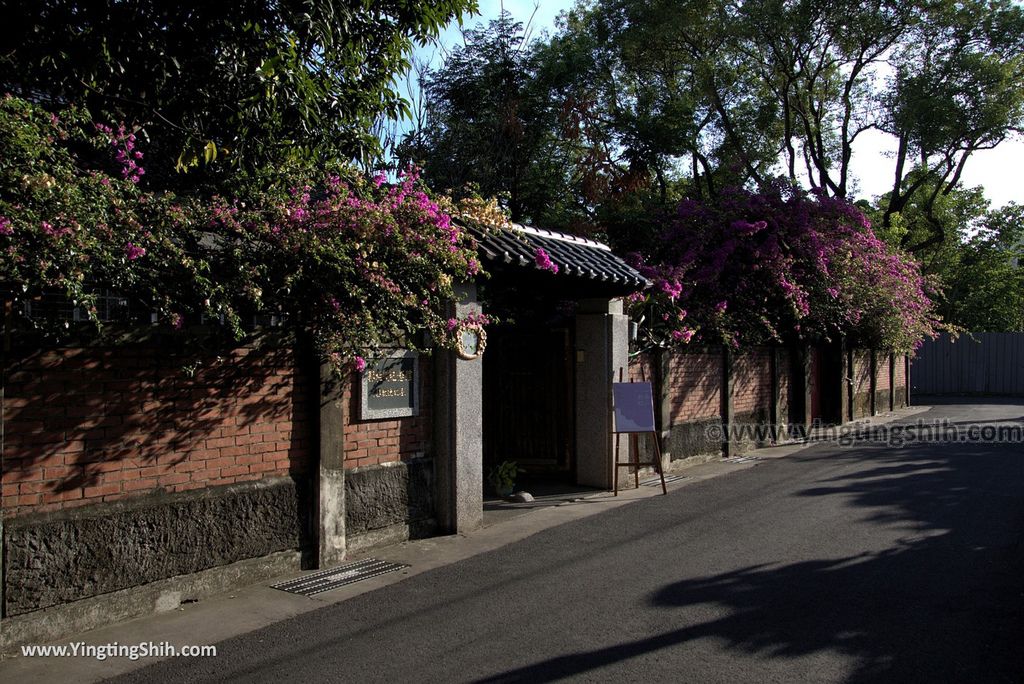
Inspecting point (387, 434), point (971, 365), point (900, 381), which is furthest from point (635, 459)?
point (971, 365)

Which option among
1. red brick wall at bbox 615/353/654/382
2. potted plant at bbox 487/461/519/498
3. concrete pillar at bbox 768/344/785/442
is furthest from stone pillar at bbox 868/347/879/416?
potted plant at bbox 487/461/519/498

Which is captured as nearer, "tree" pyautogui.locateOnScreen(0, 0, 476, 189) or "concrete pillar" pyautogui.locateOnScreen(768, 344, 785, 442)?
"tree" pyautogui.locateOnScreen(0, 0, 476, 189)

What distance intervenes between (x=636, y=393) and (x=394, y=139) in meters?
8.40

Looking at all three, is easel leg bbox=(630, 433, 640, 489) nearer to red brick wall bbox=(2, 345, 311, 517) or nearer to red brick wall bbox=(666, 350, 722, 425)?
red brick wall bbox=(666, 350, 722, 425)

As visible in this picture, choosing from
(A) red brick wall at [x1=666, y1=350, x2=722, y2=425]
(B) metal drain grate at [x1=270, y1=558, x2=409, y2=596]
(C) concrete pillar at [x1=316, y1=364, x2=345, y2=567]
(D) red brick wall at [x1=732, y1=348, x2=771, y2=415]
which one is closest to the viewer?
(B) metal drain grate at [x1=270, y1=558, x2=409, y2=596]

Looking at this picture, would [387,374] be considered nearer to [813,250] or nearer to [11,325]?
[11,325]

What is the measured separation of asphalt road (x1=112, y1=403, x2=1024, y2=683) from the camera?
14.6 ft

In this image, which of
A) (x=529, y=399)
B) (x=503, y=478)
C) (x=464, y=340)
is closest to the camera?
(x=464, y=340)

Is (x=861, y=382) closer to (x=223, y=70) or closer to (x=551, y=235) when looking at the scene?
(x=551, y=235)

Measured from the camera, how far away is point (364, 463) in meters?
7.11

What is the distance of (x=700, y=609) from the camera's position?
546 cm

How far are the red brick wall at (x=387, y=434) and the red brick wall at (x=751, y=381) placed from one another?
27.2ft

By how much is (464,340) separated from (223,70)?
3.38 metres

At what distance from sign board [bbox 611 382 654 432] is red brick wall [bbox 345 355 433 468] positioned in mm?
3081
